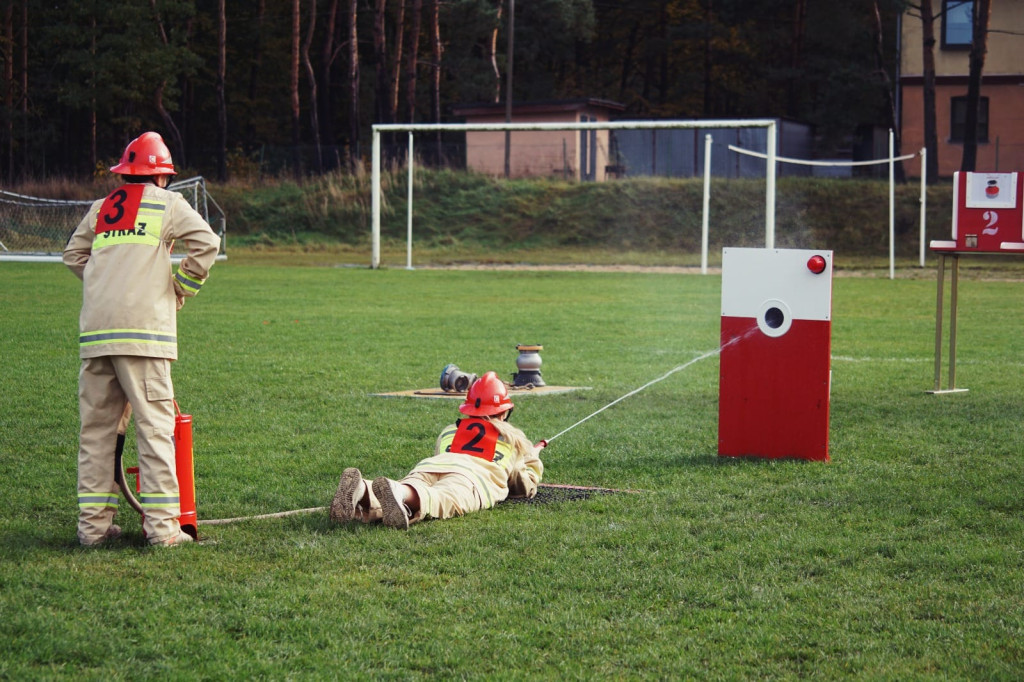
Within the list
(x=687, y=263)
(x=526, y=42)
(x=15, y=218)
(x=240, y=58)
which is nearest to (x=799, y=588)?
(x=687, y=263)

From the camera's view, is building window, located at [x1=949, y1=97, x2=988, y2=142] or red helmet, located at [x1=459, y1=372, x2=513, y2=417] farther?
building window, located at [x1=949, y1=97, x2=988, y2=142]

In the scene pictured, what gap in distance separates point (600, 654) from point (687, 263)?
27.8 meters

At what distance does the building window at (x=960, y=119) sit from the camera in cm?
4378

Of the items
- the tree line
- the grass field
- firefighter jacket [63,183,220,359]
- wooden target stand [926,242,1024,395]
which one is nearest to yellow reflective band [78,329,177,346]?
firefighter jacket [63,183,220,359]

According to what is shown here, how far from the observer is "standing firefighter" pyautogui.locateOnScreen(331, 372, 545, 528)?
5754mm

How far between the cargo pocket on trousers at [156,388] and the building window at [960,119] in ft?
142

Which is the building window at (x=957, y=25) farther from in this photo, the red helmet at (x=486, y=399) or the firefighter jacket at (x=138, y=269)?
the firefighter jacket at (x=138, y=269)

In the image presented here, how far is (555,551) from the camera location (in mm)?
5418

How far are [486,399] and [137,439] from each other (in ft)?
6.17

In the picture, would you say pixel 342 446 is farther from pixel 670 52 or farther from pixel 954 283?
pixel 670 52

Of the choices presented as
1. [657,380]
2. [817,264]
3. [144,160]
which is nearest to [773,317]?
[817,264]

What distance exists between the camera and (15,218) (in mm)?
34031

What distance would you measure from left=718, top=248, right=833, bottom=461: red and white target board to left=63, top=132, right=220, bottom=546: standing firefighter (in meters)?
3.49

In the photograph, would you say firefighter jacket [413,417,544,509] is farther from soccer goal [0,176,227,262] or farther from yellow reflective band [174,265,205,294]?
soccer goal [0,176,227,262]
